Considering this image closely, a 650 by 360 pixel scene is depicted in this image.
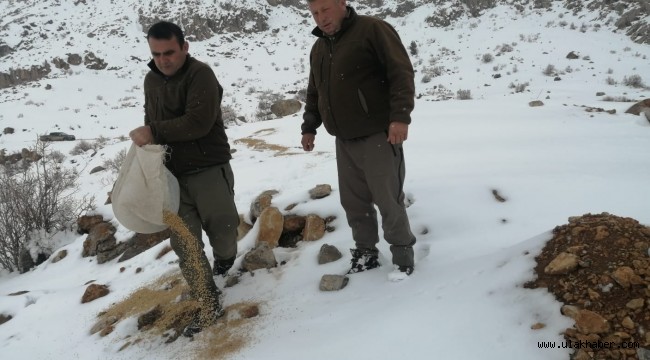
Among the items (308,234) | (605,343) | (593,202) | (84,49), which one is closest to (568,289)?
(605,343)

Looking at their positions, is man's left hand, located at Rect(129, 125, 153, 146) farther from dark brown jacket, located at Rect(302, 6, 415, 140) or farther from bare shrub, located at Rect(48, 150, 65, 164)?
bare shrub, located at Rect(48, 150, 65, 164)

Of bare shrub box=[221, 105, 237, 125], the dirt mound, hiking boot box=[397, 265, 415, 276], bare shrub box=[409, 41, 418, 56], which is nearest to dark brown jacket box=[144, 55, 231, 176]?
hiking boot box=[397, 265, 415, 276]

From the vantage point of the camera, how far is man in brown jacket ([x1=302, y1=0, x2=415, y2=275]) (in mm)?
2117

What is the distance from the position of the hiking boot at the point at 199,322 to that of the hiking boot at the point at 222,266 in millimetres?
514

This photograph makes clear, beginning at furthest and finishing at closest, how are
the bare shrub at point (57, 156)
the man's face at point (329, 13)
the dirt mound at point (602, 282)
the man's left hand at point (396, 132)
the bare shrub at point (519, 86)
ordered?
1. the bare shrub at point (519, 86)
2. the bare shrub at point (57, 156)
3. the man's face at point (329, 13)
4. the man's left hand at point (396, 132)
5. the dirt mound at point (602, 282)

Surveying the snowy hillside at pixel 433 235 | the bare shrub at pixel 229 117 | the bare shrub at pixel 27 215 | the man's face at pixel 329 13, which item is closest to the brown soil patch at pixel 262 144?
the snowy hillside at pixel 433 235

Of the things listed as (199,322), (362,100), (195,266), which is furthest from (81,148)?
(362,100)

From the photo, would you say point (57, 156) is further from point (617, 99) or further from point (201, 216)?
point (617, 99)

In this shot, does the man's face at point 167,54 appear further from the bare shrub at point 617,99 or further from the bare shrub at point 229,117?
the bare shrub at point 229,117

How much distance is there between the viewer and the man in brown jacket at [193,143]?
7.56ft

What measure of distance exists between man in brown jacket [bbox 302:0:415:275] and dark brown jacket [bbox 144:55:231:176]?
0.64 metres

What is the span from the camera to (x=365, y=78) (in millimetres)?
2197

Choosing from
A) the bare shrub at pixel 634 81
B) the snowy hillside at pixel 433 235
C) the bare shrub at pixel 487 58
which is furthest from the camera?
the bare shrub at pixel 487 58

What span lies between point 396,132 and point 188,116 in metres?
1.13
